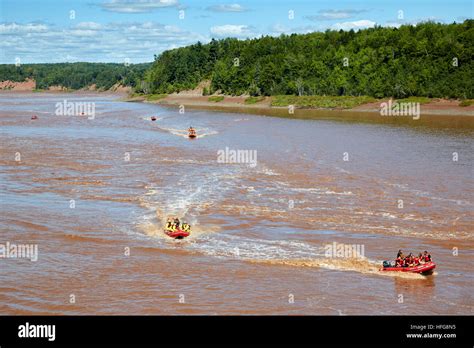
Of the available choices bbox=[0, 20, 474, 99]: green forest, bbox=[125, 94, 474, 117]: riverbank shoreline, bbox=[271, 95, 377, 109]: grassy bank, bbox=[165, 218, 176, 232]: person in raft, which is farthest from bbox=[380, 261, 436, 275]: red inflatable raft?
bbox=[271, 95, 377, 109]: grassy bank

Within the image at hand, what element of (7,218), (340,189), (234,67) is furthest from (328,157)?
Answer: (234,67)

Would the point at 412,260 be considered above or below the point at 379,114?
below

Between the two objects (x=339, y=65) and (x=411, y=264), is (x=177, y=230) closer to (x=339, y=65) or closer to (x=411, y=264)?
(x=411, y=264)

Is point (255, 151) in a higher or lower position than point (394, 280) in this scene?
higher

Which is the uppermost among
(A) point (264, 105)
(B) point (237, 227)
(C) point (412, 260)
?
(A) point (264, 105)

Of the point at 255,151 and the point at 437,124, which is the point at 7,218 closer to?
the point at 255,151

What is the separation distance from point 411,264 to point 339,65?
396 ft

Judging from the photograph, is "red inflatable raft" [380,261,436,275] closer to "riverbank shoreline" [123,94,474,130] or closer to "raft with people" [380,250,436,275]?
"raft with people" [380,250,436,275]

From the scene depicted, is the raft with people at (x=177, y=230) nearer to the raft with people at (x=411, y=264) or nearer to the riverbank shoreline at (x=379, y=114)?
the raft with people at (x=411, y=264)

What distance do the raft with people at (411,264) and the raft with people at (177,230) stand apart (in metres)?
10.1

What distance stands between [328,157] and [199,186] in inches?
659

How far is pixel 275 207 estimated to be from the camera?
39844mm

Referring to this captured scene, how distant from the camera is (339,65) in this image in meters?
144

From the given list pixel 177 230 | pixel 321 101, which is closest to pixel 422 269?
pixel 177 230
